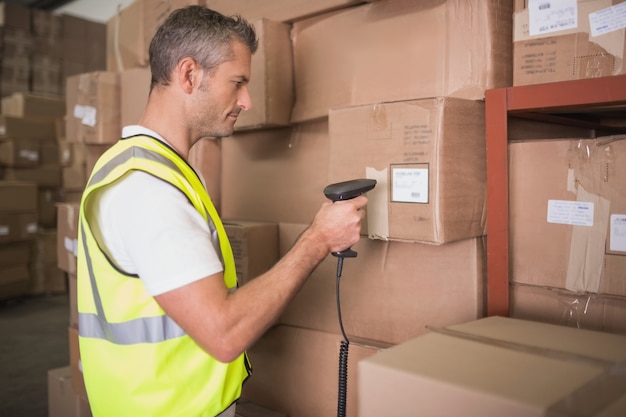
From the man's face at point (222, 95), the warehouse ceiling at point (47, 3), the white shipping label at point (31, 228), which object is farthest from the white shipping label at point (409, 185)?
the warehouse ceiling at point (47, 3)

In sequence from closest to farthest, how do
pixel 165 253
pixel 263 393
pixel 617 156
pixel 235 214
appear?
pixel 165 253
pixel 617 156
pixel 263 393
pixel 235 214

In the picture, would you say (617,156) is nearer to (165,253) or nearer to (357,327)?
(357,327)

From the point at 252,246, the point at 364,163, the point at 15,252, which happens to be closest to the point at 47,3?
the point at 15,252

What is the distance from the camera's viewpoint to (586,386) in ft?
2.64

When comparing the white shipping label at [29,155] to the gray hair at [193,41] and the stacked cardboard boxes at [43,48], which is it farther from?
the gray hair at [193,41]

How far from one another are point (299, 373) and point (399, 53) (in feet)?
3.22

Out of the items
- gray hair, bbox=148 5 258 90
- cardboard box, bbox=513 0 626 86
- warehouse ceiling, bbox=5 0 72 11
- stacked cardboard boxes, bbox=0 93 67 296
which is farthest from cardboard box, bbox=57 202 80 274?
warehouse ceiling, bbox=5 0 72 11

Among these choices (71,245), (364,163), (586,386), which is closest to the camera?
(586,386)

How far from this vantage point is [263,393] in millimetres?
1798

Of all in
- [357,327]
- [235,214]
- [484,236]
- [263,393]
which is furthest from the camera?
[235,214]

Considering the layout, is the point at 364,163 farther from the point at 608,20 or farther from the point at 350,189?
the point at 608,20

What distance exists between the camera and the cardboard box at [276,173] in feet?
5.80

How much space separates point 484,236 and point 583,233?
234 mm

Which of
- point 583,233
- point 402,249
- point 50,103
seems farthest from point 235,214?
point 50,103
